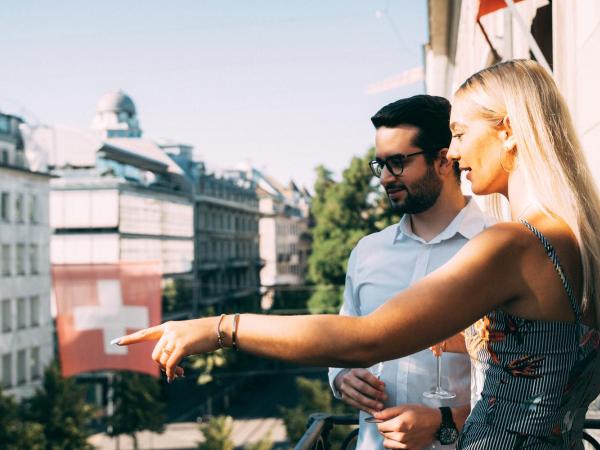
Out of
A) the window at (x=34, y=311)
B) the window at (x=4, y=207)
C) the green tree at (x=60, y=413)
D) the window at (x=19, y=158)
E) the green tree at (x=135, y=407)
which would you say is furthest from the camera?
the window at (x=19, y=158)

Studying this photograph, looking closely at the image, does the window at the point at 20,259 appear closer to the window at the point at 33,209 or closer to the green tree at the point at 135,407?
the window at the point at 33,209

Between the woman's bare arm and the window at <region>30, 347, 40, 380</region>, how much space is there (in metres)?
42.4

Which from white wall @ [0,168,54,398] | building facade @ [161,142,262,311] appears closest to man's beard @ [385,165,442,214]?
white wall @ [0,168,54,398]

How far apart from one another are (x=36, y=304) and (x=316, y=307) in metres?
14.6

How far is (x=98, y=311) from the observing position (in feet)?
102

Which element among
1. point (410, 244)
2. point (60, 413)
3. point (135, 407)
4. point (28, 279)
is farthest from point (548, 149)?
point (28, 279)

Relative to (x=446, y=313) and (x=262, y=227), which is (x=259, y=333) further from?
(x=262, y=227)

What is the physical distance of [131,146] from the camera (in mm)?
58344

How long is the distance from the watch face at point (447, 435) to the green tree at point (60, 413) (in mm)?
28231

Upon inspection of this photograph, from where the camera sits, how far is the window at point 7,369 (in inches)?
1541

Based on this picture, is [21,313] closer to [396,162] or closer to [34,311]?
[34,311]

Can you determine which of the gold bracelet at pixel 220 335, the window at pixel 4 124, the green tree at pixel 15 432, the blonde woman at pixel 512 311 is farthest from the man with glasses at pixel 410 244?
the window at pixel 4 124

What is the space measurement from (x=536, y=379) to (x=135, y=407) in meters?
34.0

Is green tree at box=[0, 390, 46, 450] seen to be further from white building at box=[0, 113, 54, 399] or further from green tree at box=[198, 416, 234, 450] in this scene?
white building at box=[0, 113, 54, 399]
